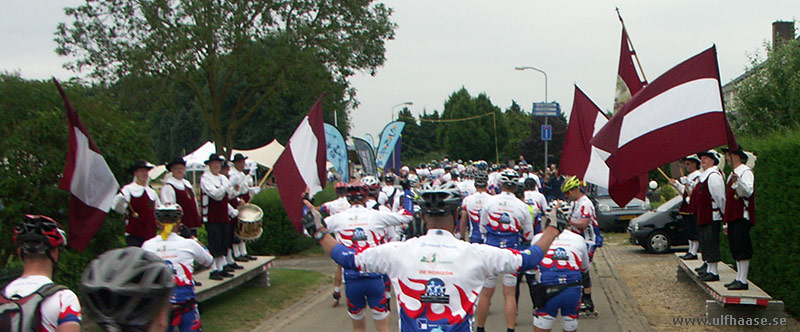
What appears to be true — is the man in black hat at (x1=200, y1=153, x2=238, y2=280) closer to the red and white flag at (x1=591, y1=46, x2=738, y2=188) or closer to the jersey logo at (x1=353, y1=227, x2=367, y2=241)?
the jersey logo at (x1=353, y1=227, x2=367, y2=241)

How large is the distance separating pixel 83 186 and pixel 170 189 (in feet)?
10.0

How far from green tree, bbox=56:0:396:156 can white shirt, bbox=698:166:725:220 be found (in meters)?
21.7

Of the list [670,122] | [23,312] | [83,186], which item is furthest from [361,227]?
[23,312]

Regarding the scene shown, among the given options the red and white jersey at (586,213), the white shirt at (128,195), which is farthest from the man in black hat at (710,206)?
the white shirt at (128,195)

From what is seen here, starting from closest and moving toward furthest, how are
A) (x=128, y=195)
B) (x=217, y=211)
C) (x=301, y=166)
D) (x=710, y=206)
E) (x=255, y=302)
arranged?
(x=301, y=166)
(x=128, y=195)
(x=710, y=206)
(x=217, y=211)
(x=255, y=302)

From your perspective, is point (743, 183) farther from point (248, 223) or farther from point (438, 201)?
point (248, 223)

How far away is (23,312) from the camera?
3.67 m

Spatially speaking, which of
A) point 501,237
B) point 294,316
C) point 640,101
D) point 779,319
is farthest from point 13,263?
point 779,319

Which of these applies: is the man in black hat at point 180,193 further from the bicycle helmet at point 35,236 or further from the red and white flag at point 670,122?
the red and white flag at point 670,122

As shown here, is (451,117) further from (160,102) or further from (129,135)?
(129,135)

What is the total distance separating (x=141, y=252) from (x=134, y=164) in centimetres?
733

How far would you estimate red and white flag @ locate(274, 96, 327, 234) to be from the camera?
7.50 metres

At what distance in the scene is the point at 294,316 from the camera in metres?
10.9

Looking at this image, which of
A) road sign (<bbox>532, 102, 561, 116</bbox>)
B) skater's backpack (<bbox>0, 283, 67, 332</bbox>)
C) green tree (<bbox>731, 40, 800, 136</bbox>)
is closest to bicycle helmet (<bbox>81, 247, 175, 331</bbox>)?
skater's backpack (<bbox>0, 283, 67, 332</bbox>)
